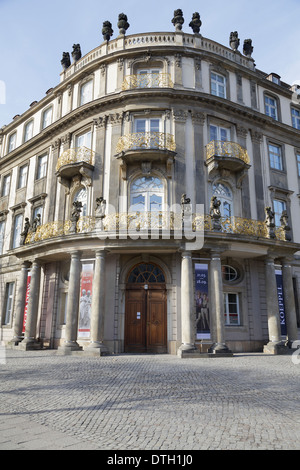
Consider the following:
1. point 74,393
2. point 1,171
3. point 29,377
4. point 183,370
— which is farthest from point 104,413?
point 1,171

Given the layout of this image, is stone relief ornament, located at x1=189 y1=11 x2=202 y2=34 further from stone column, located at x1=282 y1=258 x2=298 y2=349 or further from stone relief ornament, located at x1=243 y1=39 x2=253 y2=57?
stone column, located at x1=282 y1=258 x2=298 y2=349

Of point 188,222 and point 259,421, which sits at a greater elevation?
point 188,222

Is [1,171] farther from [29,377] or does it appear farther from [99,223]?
[29,377]

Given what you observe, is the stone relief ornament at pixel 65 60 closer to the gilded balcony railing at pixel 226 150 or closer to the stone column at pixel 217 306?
the gilded balcony railing at pixel 226 150

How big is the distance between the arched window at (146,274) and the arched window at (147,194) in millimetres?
2918

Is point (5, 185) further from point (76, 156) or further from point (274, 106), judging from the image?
point (274, 106)

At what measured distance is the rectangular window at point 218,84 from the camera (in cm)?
2073

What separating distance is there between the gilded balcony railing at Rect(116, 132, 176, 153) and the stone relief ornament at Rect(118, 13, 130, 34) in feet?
25.7

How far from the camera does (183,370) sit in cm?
1071

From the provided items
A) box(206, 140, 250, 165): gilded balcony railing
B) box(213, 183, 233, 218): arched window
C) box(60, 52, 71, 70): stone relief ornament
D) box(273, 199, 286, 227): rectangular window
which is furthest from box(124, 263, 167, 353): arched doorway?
box(60, 52, 71, 70): stone relief ornament

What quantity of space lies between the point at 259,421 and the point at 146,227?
37.3 feet

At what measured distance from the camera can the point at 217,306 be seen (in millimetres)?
15180

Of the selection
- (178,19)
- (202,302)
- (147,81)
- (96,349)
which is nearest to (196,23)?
(178,19)

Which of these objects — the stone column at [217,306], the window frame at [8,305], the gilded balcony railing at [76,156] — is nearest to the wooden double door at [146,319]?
the stone column at [217,306]
